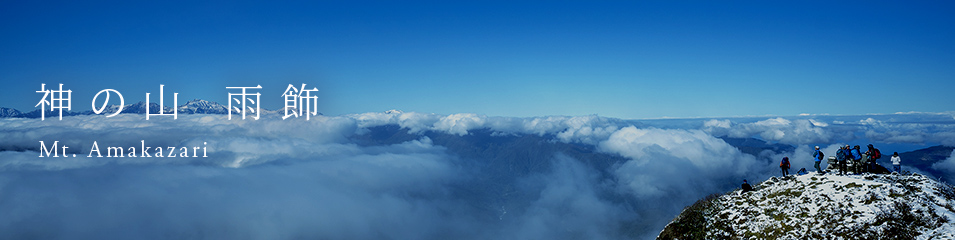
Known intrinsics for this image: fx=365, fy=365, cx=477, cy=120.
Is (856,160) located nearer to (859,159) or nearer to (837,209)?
(859,159)

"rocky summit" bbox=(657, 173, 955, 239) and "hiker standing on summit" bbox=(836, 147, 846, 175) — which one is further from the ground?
"hiker standing on summit" bbox=(836, 147, 846, 175)

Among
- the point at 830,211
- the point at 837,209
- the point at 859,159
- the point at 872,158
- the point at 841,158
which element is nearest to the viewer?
the point at 837,209

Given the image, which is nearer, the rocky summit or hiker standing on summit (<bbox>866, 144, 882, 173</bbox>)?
the rocky summit

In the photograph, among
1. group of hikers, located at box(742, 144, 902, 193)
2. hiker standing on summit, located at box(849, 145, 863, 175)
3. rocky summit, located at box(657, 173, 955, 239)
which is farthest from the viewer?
group of hikers, located at box(742, 144, 902, 193)

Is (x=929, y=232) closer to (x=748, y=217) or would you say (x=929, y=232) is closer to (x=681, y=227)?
(x=748, y=217)

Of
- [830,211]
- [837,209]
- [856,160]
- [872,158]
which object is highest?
[872,158]

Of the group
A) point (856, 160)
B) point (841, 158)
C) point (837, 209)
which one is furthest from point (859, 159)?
point (837, 209)

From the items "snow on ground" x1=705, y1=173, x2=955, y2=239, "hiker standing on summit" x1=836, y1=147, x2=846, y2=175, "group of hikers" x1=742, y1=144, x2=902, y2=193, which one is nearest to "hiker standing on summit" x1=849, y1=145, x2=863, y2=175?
"group of hikers" x1=742, y1=144, x2=902, y2=193

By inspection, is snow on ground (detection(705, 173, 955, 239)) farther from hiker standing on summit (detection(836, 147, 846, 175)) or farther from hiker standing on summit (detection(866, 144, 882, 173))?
hiker standing on summit (detection(866, 144, 882, 173))

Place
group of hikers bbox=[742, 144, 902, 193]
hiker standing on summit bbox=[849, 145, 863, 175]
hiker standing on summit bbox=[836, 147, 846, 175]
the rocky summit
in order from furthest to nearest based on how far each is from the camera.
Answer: hiker standing on summit bbox=[836, 147, 846, 175], group of hikers bbox=[742, 144, 902, 193], hiker standing on summit bbox=[849, 145, 863, 175], the rocky summit
